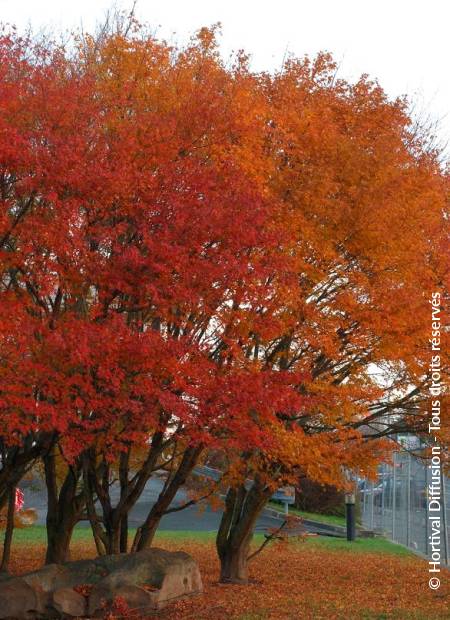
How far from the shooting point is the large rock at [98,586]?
13031 mm

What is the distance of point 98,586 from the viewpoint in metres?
13.4

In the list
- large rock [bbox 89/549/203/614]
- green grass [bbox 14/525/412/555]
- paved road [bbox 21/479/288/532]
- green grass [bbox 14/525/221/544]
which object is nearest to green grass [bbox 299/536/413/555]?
green grass [bbox 14/525/412/555]

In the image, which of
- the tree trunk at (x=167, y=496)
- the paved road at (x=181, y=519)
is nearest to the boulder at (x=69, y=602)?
the tree trunk at (x=167, y=496)

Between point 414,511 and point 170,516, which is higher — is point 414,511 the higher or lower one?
the higher one

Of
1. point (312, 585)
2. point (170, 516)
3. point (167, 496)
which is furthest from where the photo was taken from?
point (170, 516)

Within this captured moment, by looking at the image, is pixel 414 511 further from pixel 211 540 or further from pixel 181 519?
pixel 181 519

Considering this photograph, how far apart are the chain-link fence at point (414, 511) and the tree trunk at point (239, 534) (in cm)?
509

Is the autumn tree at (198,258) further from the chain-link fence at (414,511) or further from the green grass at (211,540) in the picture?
the green grass at (211,540)

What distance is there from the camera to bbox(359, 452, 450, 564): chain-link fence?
22344 mm

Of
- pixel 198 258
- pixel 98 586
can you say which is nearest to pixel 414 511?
pixel 98 586

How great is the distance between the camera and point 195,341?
13.4 meters

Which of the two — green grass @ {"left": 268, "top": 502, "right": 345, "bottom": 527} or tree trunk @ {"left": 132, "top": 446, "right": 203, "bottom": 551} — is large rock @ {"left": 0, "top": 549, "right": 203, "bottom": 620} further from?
green grass @ {"left": 268, "top": 502, "right": 345, "bottom": 527}

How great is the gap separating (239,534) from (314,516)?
1092 inches

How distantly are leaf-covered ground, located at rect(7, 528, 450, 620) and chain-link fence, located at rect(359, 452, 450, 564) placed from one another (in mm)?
856
